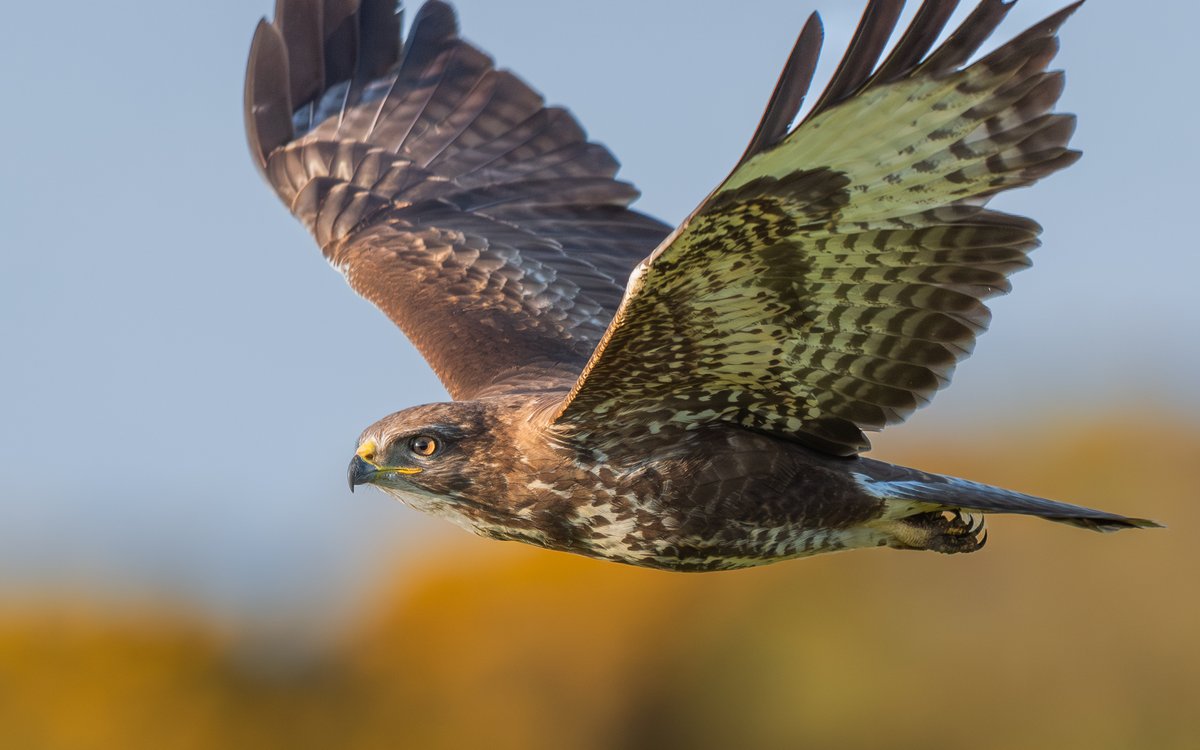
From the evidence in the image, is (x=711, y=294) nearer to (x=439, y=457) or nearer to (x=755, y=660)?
(x=439, y=457)

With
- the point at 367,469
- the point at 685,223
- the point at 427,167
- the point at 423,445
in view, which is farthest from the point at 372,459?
the point at 427,167

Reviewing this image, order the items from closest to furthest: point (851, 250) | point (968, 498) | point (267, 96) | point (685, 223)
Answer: point (685, 223)
point (851, 250)
point (968, 498)
point (267, 96)

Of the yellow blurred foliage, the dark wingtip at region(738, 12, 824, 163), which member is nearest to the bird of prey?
the dark wingtip at region(738, 12, 824, 163)

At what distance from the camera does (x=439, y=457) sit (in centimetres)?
634

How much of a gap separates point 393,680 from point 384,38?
9.68 m

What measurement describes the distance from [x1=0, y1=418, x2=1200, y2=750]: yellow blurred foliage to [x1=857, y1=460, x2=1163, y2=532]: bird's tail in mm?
8890

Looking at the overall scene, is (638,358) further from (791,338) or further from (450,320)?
(450,320)

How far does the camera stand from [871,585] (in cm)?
1617

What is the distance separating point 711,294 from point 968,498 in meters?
1.41

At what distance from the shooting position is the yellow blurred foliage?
51.0ft

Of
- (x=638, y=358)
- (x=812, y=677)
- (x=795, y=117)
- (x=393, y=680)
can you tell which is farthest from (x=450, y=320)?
(x=393, y=680)

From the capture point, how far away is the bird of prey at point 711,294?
5.19 metres

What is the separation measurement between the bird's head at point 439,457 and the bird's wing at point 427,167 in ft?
6.27

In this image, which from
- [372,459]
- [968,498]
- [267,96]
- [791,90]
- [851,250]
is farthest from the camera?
[267,96]
